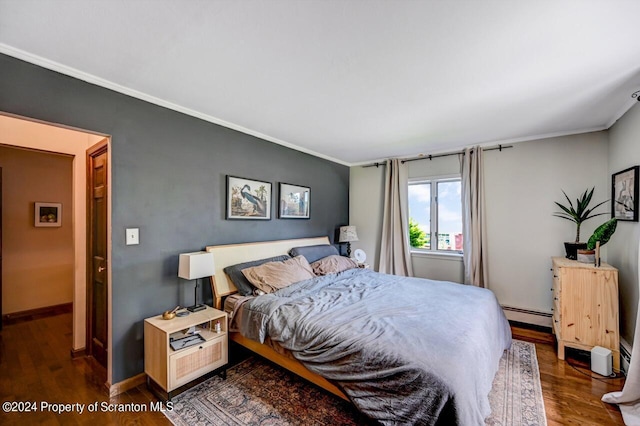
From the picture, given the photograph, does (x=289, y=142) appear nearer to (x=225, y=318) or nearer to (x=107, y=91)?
(x=107, y=91)

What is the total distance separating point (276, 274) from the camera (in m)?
2.85

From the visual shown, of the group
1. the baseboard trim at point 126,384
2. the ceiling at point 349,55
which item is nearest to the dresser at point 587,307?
the ceiling at point 349,55

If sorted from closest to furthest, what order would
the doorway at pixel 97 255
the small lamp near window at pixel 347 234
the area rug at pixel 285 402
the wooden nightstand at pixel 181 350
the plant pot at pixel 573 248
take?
the area rug at pixel 285 402, the wooden nightstand at pixel 181 350, the doorway at pixel 97 255, the plant pot at pixel 573 248, the small lamp near window at pixel 347 234

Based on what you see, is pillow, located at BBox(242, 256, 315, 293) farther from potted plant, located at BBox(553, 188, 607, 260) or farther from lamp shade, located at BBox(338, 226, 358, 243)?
potted plant, located at BBox(553, 188, 607, 260)

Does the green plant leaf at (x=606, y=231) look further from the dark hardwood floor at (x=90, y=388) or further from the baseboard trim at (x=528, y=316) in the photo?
the baseboard trim at (x=528, y=316)

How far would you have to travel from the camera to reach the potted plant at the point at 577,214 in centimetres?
290

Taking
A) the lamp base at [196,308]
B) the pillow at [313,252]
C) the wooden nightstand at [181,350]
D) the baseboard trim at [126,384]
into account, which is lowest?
the baseboard trim at [126,384]

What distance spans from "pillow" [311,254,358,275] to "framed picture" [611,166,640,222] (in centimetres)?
283

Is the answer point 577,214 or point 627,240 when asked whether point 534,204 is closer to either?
point 577,214

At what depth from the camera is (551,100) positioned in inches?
95.2

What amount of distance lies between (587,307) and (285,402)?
2.92 m

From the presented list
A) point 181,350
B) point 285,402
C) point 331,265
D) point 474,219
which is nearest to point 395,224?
point 474,219

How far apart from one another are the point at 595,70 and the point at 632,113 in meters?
1.04

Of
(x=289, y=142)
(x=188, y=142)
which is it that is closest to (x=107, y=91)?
(x=188, y=142)
